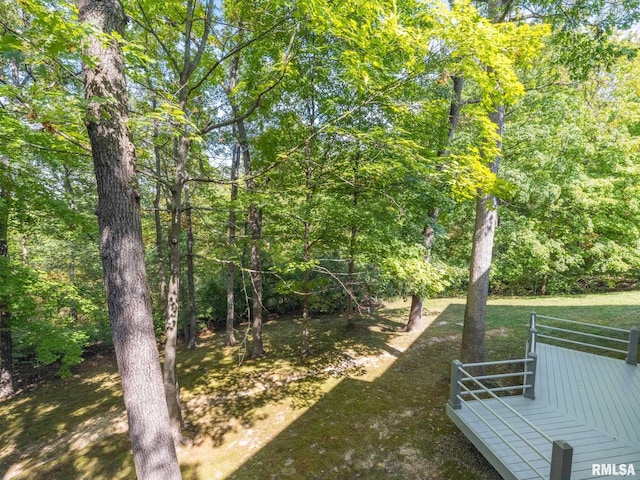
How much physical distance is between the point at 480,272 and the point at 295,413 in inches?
199

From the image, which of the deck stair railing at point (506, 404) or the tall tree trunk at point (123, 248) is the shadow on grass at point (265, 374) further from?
the deck stair railing at point (506, 404)

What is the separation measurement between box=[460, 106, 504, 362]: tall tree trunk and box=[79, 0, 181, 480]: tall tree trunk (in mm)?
6051

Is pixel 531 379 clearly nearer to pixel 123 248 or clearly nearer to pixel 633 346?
pixel 633 346

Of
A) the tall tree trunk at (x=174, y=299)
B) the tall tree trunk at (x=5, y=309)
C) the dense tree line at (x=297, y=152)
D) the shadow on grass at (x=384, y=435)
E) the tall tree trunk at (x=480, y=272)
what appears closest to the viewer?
the dense tree line at (x=297, y=152)

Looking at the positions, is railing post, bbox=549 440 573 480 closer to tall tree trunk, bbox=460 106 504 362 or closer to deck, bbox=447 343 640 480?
deck, bbox=447 343 640 480

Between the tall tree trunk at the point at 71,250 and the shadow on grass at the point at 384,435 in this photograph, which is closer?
the shadow on grass at the point at 384,435

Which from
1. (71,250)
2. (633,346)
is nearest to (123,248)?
(633,346)

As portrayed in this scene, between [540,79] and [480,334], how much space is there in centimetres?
808

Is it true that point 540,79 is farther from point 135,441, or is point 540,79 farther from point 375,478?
point 135,441

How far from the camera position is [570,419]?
15.4 ft

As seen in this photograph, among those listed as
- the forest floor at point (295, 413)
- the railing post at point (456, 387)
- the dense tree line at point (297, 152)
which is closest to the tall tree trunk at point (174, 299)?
the dense tree line at point (297, 152)

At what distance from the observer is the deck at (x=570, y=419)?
384cm

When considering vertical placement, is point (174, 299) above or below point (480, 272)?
below

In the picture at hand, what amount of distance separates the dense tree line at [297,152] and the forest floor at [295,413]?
104 cm
